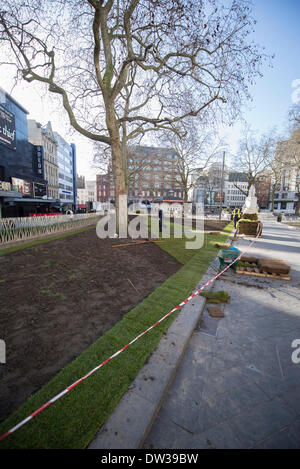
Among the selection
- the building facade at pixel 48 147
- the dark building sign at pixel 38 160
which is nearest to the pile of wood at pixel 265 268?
the dark building sign at pixel 38 160

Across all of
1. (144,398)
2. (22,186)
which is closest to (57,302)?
(144,398)

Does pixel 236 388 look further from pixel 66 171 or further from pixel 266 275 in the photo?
pixel 66 171

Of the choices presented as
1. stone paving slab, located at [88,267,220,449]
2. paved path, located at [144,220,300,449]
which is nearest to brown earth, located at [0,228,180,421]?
stone paving slab, located at [88,267,220,449]

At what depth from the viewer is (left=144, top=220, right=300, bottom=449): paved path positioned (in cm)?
180

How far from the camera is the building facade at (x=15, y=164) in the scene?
22.2m

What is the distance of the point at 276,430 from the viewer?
1.87 m

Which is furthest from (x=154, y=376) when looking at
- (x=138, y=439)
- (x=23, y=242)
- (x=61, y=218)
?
(x=61, y=218)

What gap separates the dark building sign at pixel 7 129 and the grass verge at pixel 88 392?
28247 mm

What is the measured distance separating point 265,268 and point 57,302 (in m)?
6.25

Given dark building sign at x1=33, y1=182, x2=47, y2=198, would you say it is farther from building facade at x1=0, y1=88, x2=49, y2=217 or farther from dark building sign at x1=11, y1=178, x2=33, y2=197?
dark building sign at x1=11, y1=178, x2=33, y2=197

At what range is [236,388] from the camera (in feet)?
7.58

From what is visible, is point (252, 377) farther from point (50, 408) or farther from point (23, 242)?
point (23, 242)

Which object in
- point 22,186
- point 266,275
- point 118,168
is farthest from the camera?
point 22,186

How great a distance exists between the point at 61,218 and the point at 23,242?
6289 mm
